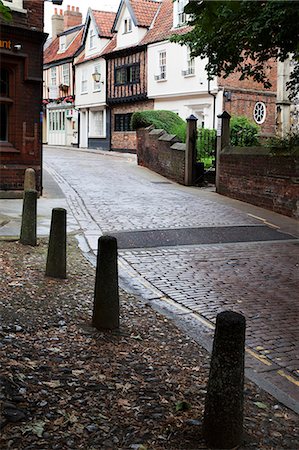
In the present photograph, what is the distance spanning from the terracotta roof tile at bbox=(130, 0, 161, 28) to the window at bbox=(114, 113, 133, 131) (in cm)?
569

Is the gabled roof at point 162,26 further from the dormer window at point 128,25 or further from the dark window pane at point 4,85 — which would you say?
the dark window pane at point 4,85

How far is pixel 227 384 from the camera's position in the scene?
3.15 metres

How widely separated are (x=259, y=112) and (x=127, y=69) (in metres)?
9.79

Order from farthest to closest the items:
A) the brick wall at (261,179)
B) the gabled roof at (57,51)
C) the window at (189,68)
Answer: the gabled roof at (57,51) < the window at (189,68) < the brick wall at (261,179)

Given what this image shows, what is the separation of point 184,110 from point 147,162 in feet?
26.8

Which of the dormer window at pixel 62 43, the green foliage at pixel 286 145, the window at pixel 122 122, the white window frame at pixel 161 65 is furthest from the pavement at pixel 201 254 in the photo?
the dormer window at pixel 62 43

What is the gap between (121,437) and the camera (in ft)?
10.6

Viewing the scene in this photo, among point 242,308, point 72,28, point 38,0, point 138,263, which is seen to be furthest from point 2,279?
point 72,28

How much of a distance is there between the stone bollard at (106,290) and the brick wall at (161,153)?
13846 millimetres

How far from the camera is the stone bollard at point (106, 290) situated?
17.2ft

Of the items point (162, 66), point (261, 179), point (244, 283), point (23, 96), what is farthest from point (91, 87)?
point (244, 283)

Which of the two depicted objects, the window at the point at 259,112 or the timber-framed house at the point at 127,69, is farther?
the timber-framed house at the point at 127,69

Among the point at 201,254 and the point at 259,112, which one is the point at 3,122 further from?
the point at 259,112

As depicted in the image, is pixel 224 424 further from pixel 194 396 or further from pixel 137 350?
pixel 137 350
